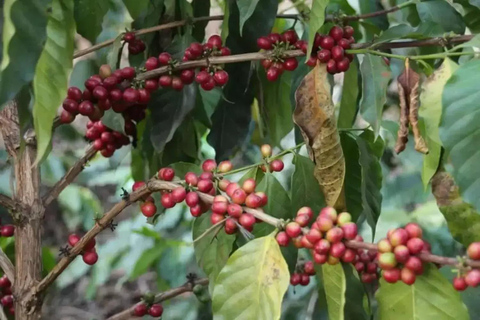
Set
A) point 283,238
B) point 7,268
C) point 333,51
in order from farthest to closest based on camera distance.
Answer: point 7,268 < point 333,51 < point 283,238

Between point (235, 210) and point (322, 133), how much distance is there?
10 cm

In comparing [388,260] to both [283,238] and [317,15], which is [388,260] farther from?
[317,15]

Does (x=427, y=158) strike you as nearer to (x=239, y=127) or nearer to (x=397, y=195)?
(x=239, y=127)

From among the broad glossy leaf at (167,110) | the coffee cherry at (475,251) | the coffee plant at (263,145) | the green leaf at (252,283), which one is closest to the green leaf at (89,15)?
the coffee plant at (263,145)

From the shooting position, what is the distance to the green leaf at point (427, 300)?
1.27 feet

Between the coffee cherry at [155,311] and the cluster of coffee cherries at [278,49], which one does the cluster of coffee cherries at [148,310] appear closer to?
the coffee cherry at [155,311]

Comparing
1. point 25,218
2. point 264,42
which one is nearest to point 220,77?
point 264,42

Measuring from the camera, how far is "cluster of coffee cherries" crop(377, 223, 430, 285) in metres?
0.38

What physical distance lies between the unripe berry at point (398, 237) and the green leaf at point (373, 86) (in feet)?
0.46

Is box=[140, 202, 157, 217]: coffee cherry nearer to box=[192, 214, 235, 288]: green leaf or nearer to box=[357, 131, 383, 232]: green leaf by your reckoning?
box=[192, 214, 235, 288]: green leaf

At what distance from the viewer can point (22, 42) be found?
0.33 metres

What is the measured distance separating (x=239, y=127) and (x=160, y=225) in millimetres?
878

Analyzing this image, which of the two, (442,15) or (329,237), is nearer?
(329,237)

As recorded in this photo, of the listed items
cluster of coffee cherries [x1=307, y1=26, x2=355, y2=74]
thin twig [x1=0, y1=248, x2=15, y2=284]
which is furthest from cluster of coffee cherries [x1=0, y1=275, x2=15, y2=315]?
cluster of coffee cherries [x1=307, y1=26, x2=355, y2=74]
